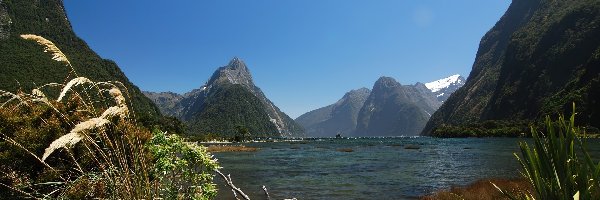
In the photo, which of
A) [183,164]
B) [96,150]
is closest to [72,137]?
[183,164]

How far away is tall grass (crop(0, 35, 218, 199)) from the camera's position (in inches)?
197

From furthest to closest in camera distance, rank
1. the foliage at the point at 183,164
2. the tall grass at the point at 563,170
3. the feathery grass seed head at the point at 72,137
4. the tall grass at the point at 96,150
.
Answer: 1. the foliage at the point at 183,164
2. the tall grass at the point at 96,150
3. the feathery grass seed head at the point at 72,137
4. the tall grass at the point at 563,170

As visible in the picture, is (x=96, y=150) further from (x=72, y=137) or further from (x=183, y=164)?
(x=72, y=137)

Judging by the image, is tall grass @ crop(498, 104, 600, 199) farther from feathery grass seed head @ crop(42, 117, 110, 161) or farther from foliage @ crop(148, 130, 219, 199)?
foliage @ crop(148, 130, 219, 199)

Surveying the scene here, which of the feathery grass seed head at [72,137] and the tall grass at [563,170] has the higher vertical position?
the feathery grass seed head at [72,137]

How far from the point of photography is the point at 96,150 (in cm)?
1271

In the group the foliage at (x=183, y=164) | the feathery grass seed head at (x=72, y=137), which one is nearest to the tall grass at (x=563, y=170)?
the feathery grass seed head at (x=72, y=137)

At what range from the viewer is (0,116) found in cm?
1512

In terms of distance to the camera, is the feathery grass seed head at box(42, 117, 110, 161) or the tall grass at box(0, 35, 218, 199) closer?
the feathery grass seed head at box(42, 117, 110, 161)

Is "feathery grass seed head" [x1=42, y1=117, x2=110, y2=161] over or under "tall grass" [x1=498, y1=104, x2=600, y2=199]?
over

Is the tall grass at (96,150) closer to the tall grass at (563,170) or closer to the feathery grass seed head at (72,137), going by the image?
the feathery grass seed head at (72,137)

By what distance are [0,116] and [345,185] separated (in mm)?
22888

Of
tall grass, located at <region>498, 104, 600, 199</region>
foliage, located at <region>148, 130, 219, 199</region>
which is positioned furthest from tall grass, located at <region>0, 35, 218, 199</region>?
tall grass, located at <region>498, 104, 600, 199</region>

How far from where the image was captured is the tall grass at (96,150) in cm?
502
